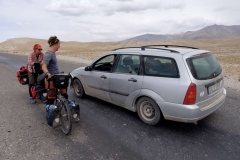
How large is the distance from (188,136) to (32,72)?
4436 millimetres

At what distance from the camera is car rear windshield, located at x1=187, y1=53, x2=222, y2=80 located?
3.72 metres

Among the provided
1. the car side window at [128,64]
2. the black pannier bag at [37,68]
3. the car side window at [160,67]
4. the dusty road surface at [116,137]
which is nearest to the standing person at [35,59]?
the black pannier bag at [37,68]

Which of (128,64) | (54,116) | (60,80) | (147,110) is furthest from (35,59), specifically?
(147,110)

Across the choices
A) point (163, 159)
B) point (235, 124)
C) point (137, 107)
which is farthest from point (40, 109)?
point (235, 124)

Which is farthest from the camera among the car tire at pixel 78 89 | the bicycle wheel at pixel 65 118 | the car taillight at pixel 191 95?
the car tire at pixel 78 89

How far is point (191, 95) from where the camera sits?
355 centimetres

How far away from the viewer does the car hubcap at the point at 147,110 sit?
4191 millimetres

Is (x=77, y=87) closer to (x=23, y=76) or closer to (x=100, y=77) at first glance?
(x=100, y=77)

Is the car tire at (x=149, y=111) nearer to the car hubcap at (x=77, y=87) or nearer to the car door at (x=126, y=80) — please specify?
the car door at (x=126, y=80)

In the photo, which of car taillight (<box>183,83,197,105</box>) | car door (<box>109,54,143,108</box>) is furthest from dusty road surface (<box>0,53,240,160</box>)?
car taillight (<box>183,83,197,105</box>)

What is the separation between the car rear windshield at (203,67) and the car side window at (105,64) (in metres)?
2.01

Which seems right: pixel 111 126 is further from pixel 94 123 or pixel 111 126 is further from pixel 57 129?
pixel 57 129

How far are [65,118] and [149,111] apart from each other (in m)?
1.76

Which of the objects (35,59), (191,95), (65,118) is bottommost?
(65,118)
